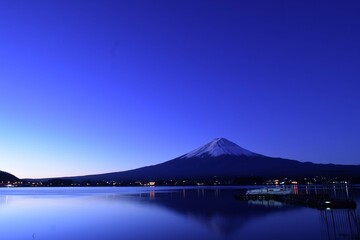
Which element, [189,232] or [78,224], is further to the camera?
[78,224]

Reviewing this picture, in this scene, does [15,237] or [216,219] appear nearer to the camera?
[15,237]

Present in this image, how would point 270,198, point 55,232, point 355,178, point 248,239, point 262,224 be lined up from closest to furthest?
1. point 248,239
2. point 55,232
3. point 262,224
4. point 270,198
5. point 355,178

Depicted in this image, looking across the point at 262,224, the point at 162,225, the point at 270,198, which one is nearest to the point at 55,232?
the point at 162,225

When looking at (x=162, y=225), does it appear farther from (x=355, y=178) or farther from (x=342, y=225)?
(x=355, y=178)

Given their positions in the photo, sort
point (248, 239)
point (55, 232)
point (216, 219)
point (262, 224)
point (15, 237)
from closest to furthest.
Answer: point (248, 239) < point (15, 237) < point (55, 232) < point (262, 224) < point (216, 219)

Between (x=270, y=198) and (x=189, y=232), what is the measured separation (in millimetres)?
43995

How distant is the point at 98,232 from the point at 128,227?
3216 millimetres

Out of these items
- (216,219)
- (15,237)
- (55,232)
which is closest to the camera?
(15,237)

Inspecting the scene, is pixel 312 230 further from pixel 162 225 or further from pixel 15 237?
pixel 15 237

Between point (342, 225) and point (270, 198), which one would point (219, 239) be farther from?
point (270, 198)

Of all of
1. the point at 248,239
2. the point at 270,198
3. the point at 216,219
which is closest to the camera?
the point at 248,239

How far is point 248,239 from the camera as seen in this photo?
1005 inches

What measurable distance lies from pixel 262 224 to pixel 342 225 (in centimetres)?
680

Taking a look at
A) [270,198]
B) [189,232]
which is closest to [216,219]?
[189,232]
